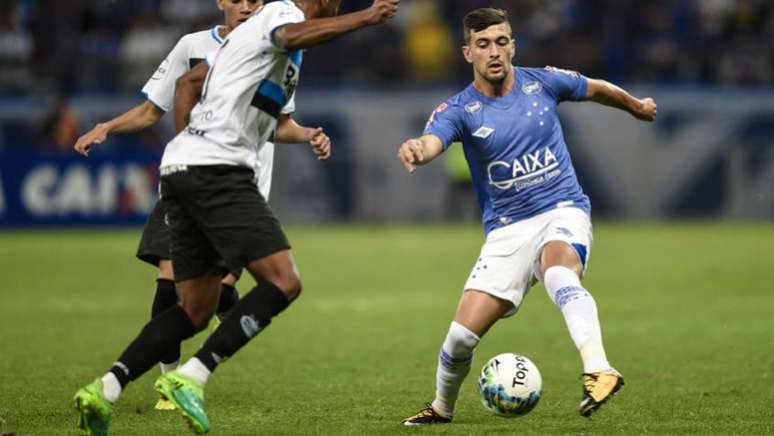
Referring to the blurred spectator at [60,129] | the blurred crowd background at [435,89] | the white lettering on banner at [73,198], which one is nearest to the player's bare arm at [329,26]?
the blurred spectator at [60,129]

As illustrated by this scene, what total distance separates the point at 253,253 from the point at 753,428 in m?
2.72

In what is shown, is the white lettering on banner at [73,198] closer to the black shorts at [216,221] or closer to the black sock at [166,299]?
the black sock at [166,299]

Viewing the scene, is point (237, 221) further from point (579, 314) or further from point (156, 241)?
point (156, 241)

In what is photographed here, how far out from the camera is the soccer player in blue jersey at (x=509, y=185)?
7.57m

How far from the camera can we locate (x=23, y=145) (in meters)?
25.0

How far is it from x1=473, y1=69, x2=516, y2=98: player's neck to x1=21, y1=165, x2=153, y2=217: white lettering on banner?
16.4 meters

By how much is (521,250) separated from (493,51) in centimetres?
111

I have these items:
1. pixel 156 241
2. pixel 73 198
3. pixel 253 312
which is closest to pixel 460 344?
pixel 253 312

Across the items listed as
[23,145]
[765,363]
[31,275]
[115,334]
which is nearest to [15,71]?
[23,145]

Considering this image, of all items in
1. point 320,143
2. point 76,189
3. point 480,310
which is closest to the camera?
point 320,143

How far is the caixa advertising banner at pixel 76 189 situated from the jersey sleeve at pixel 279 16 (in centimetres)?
1711

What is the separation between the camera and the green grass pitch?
7.71m

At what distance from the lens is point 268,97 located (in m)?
6.73

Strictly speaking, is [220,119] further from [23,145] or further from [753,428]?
[23,145]
